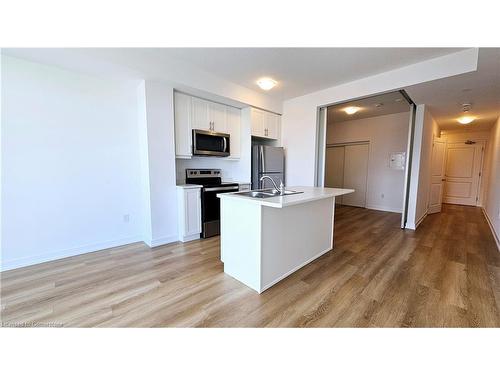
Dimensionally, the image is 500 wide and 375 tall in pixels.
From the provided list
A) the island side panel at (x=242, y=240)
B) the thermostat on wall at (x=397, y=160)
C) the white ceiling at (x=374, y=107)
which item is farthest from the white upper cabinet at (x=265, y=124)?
the thermostat on wall at (x=397, y=160)

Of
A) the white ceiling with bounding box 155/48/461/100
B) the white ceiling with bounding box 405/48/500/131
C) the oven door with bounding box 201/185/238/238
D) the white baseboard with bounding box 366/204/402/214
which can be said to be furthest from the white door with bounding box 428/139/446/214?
the oven door with bounding box 201/185/238/238

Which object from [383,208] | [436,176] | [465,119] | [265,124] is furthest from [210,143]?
[436,176]

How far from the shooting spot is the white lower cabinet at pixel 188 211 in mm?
3205

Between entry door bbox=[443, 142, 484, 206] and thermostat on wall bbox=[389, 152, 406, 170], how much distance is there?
9.60 ft

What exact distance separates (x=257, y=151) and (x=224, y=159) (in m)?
0.67

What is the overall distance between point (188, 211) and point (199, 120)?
1.52 meters

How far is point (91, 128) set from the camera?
281 centimetres

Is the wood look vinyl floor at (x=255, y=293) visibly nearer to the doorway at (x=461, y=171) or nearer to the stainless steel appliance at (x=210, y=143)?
the stainless steel appliance at (x=210, y=143)

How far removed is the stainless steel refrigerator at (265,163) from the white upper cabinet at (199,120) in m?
0.43

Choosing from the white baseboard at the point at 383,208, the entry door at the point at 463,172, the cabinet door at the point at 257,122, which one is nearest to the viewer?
the cabinet door at the point at 257,122

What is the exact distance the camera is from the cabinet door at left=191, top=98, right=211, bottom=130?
3445 mm

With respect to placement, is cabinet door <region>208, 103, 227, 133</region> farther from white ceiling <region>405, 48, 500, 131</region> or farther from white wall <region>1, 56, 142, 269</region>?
white ceiling <region>405, 48, 500, 131</region>

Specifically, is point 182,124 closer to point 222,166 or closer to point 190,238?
point 222,166
